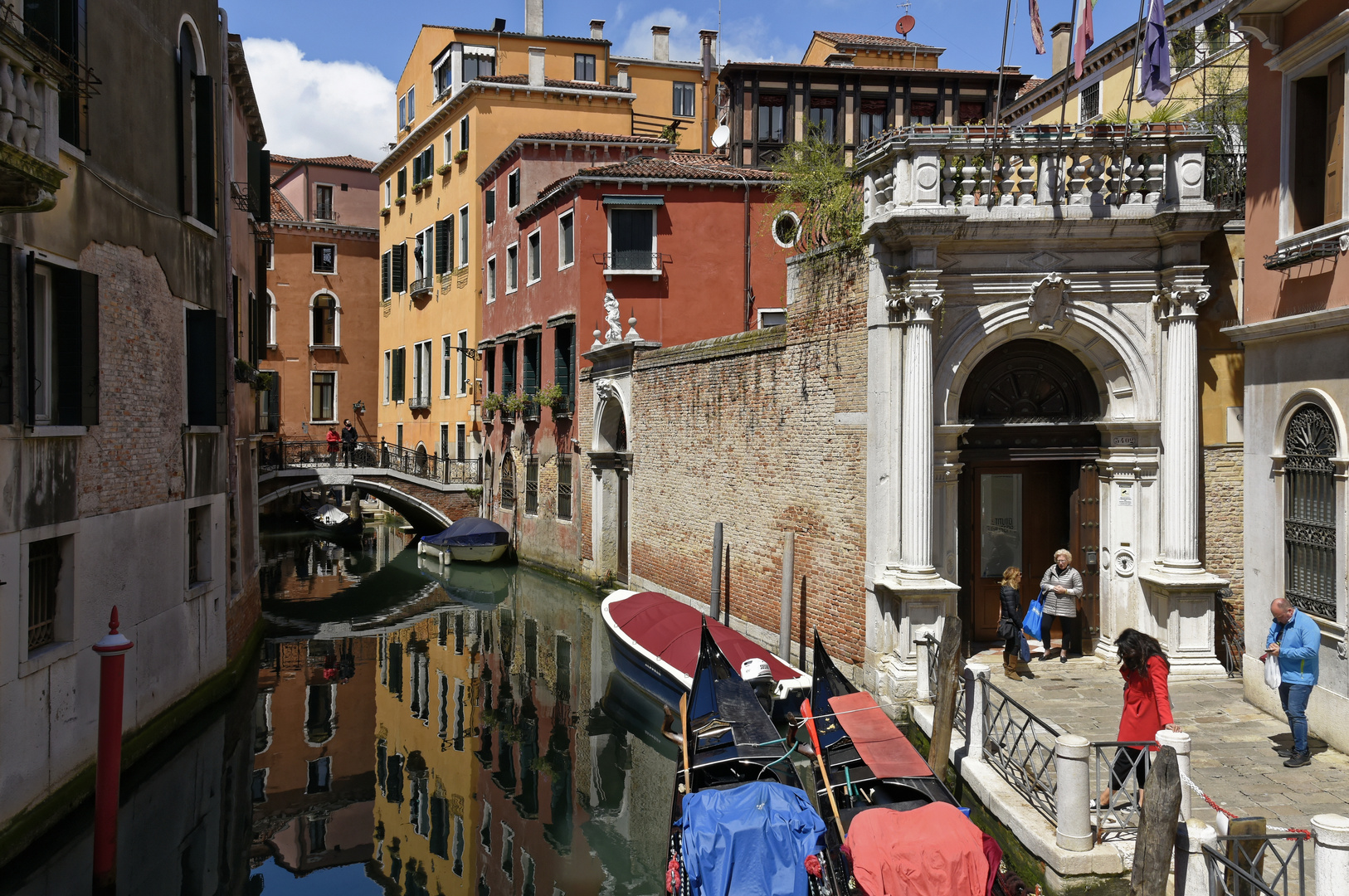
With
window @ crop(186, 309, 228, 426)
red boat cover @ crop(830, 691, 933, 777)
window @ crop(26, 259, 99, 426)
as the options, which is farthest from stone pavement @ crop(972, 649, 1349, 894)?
window @ crop(186, 309, 228, 426)

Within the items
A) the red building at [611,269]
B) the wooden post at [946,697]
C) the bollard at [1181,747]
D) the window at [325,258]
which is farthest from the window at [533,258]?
the bollard at [1181,747]

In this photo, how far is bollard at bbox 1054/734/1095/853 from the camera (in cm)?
624

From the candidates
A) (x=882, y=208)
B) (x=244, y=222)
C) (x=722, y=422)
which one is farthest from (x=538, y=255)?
(x=882, y=208)

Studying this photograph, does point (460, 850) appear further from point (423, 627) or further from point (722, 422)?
point (423, 627)

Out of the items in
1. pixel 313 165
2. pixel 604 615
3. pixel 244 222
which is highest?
pixel 313 165

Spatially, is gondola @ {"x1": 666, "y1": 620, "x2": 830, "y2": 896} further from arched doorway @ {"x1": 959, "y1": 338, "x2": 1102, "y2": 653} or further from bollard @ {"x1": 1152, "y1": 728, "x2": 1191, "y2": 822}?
arched doorway @ {"x1": 959, "y1": 338, "x2": 1102, "y2": 653}

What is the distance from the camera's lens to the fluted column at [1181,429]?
9.86m

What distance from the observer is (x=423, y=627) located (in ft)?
58.2

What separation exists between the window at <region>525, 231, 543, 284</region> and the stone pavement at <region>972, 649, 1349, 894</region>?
15.1 m

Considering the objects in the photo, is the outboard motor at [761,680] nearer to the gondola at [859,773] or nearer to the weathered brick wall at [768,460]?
the weathered brick wall at [768,460]

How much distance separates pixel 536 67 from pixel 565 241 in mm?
8248

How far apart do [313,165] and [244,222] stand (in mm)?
22054

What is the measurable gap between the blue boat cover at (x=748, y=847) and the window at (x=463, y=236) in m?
23.6

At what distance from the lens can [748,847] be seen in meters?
6.17
